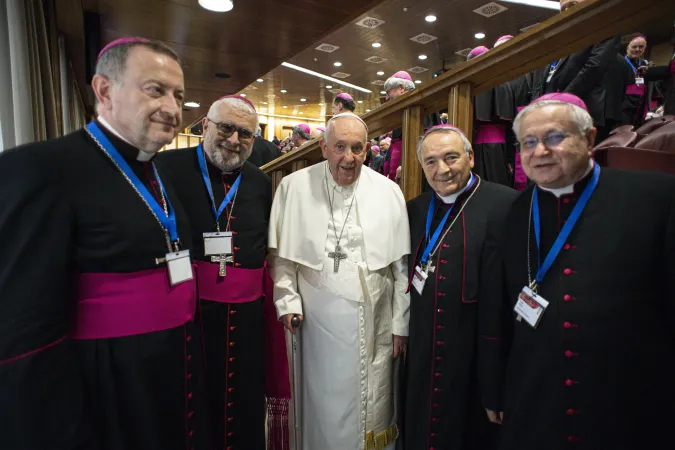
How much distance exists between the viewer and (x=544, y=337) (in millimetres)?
1335

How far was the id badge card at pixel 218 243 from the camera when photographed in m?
1.83

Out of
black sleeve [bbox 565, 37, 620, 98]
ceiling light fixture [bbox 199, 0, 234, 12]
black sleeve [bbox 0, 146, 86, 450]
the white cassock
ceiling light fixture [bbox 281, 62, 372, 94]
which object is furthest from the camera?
ceiling light fixture [bbox 281, 62, 372, 94]

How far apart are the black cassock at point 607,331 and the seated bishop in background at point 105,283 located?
1.19 meters

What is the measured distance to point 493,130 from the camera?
3160 mm

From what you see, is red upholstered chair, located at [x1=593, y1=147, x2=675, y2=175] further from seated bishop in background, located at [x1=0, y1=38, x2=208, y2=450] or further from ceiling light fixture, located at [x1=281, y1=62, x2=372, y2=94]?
ceiling light fixture, located at [x1=281, y1=62, x2=372, y2=94]

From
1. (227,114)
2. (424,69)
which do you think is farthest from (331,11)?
(424,69)

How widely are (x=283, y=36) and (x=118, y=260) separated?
4.70 m

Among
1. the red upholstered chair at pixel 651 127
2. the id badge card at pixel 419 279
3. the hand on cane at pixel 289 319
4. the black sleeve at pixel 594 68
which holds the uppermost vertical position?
the black sleeve at pixel 594 68

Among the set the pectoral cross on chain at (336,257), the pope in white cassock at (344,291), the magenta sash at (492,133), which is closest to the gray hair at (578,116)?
the pope in white cassock at (344,291)

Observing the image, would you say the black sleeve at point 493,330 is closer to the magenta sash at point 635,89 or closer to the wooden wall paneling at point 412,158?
the wooden wall paneling at point 412,158

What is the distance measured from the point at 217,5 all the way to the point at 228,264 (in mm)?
3610

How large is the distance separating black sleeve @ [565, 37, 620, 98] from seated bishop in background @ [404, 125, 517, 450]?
1.37 meters

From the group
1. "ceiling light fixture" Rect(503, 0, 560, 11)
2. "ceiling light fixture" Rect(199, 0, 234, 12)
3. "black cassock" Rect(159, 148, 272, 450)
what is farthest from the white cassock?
"ceiling light fixture" Rect(503, 0, 560, 11)

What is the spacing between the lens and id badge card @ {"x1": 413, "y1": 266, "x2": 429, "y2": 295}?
73.2 inches
